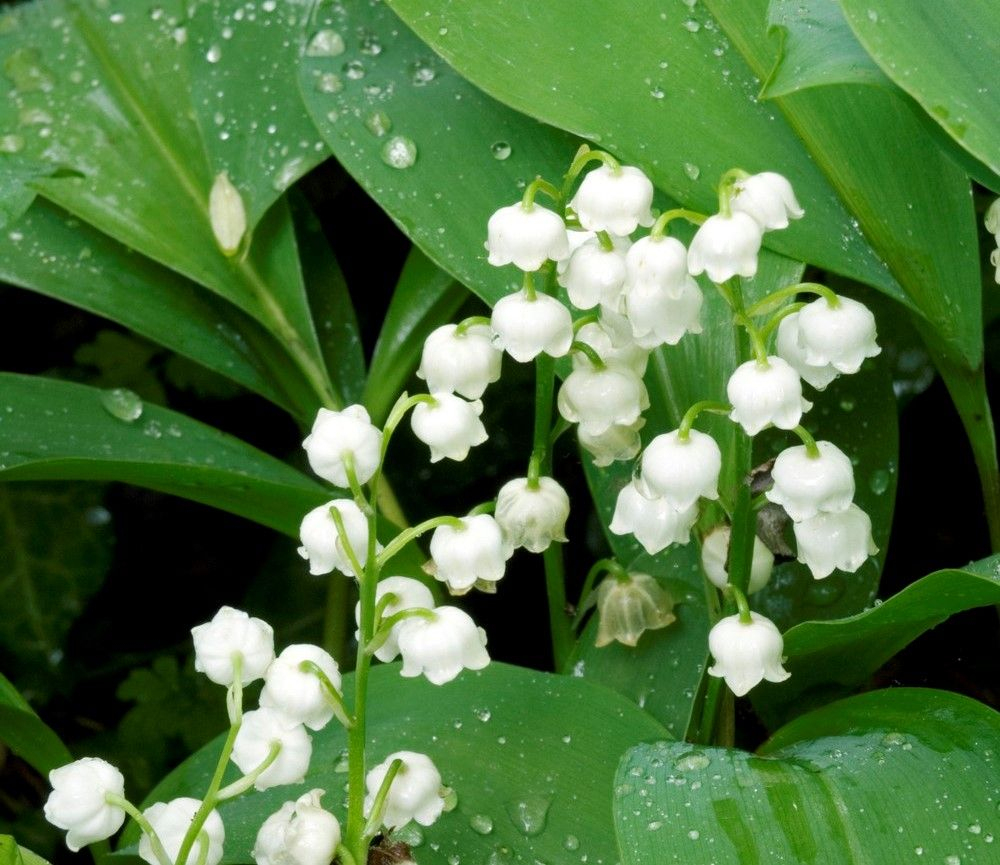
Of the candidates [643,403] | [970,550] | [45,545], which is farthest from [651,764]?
[45,545]

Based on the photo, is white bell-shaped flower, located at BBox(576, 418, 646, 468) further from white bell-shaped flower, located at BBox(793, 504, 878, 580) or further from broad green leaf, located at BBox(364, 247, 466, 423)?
broad green leaf, located at BBox(364, 247, 466, 423)

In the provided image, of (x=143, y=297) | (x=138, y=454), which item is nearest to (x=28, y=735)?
(x=138, y=454)

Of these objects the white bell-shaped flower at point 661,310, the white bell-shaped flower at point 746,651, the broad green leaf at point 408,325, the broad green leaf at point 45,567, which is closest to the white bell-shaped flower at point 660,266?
the white bell-shaped flower at point 661,310

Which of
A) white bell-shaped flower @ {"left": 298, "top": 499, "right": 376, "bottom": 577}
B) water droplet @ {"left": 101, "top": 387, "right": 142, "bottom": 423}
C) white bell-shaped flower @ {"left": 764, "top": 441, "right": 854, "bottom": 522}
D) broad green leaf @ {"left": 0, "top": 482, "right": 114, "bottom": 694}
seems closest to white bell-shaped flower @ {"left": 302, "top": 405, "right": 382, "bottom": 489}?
white bell-shaped flower @ {"left": 298, "top": 499, "right": 376, "bottom": 577}

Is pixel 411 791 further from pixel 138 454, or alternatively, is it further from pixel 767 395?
pixel 138 454

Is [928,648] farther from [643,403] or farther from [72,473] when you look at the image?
[72,473]

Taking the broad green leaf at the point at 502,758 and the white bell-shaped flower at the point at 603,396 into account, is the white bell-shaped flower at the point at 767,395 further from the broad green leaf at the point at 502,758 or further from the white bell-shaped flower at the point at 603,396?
the broad green leaf at the point at 502,758
